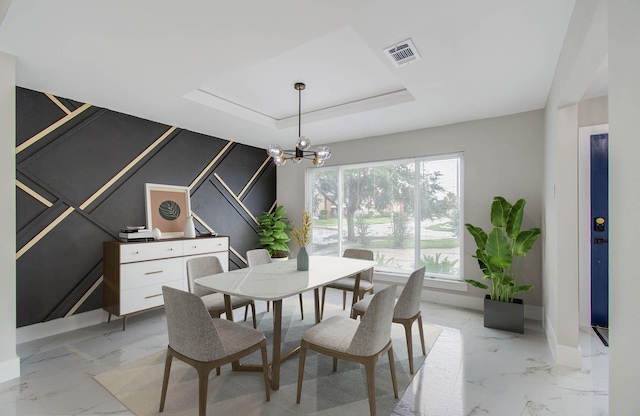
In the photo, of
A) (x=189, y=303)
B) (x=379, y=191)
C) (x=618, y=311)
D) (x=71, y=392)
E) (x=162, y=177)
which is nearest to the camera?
(x=618, y=311)

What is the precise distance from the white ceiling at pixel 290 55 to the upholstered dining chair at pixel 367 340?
6.10ft

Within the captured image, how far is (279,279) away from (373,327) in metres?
1.01

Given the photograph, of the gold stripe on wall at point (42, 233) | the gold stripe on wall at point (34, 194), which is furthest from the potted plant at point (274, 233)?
the gold stripe on wall at point (34, 194)

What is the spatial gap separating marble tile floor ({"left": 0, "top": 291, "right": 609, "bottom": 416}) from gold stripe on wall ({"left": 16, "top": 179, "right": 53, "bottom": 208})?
1.46 m

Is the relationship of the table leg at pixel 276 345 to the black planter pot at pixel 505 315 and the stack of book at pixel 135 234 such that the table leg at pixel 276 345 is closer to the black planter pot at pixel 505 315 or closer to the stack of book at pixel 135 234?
the stack of book at pixel 135 234

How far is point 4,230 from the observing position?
239 cm

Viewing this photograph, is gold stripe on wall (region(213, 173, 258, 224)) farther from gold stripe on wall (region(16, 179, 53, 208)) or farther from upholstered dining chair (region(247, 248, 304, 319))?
gold stripe on wall (region(16, 179, 53, 208))

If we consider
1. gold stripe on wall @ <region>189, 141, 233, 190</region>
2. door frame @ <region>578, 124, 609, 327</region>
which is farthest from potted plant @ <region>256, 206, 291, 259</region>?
door frame @ <region>578, 124, 609, 327</region>

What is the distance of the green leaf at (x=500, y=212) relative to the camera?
11.3 ft

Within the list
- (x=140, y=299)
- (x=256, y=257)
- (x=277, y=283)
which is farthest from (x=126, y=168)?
(x=277, y=283)

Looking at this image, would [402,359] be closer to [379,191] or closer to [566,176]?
[566,176]

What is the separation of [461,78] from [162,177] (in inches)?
158

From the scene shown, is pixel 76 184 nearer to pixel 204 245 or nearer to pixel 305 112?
pixel 204 245

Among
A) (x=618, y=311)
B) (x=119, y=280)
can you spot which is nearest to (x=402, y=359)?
(x=618, y=311)
